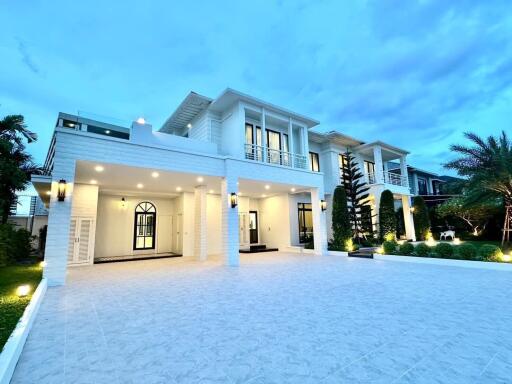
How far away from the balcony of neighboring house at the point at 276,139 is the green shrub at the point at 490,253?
6.88 metres

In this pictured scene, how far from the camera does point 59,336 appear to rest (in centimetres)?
278

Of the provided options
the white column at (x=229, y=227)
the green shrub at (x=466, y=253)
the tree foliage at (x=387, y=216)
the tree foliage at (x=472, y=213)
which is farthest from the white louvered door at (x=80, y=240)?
the tree foliage at (x=472, y=213)

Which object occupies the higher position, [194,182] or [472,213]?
[194,182]

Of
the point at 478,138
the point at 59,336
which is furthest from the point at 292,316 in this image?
the point at 478,138

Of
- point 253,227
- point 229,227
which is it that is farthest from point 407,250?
point 253,227

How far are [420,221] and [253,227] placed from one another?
9924mm

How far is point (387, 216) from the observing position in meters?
12.4

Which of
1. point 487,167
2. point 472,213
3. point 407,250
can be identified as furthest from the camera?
point 472,213

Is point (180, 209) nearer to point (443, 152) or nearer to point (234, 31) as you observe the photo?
point (234, 31)

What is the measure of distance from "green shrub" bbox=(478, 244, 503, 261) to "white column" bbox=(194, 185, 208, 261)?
933 cm

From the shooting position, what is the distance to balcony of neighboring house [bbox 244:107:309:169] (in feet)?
34.3

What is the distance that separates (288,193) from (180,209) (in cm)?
560

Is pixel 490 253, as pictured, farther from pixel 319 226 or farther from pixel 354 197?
pixel 354 197

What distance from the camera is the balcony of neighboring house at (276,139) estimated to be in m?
10.4
